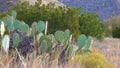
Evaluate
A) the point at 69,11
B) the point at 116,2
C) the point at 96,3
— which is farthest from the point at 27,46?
the point at 116,2

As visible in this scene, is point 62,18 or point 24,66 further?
point 62,18

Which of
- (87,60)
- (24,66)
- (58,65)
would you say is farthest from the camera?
(87,60)

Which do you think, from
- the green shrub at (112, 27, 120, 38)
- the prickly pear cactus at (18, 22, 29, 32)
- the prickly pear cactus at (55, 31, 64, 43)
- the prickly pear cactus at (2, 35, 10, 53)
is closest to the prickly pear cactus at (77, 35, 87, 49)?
the prickly pear cactus at (55, 31, 64, 43)

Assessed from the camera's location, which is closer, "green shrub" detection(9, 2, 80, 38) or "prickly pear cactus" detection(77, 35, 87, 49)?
"prickly pear cactus" detection(77, 35, 87, 49)

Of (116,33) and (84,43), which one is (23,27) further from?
(116,33)

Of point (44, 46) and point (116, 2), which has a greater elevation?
point (44, 46)

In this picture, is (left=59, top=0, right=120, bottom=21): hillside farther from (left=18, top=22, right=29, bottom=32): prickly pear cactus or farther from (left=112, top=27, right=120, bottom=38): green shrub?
(left=18, top=22, right=29, bottom=32): prickly pear cactus

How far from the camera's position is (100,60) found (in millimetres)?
8859

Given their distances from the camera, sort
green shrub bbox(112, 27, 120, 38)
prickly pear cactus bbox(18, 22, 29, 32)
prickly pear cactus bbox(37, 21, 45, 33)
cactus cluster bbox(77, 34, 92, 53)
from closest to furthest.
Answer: prickly pear cactus bbox(18, 22, 29, 32) < cactus cluster bbox(77, 34, 92, 53) < prickly pear cactus bbox(37, 21, 45, 33) < green shrub bbox(112, 27, 120, 38)

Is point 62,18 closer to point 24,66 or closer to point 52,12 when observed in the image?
point 52,12

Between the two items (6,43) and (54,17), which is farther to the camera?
(54,17)

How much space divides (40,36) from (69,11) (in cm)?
705

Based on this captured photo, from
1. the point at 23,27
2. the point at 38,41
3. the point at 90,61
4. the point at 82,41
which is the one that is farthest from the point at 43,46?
the point at 90,61

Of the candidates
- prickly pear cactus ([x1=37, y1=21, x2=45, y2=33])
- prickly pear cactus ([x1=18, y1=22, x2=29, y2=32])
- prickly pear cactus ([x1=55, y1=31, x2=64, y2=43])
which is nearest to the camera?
prickly pear cactus ([x1=55, y1=31, x2=64, y2=43])
